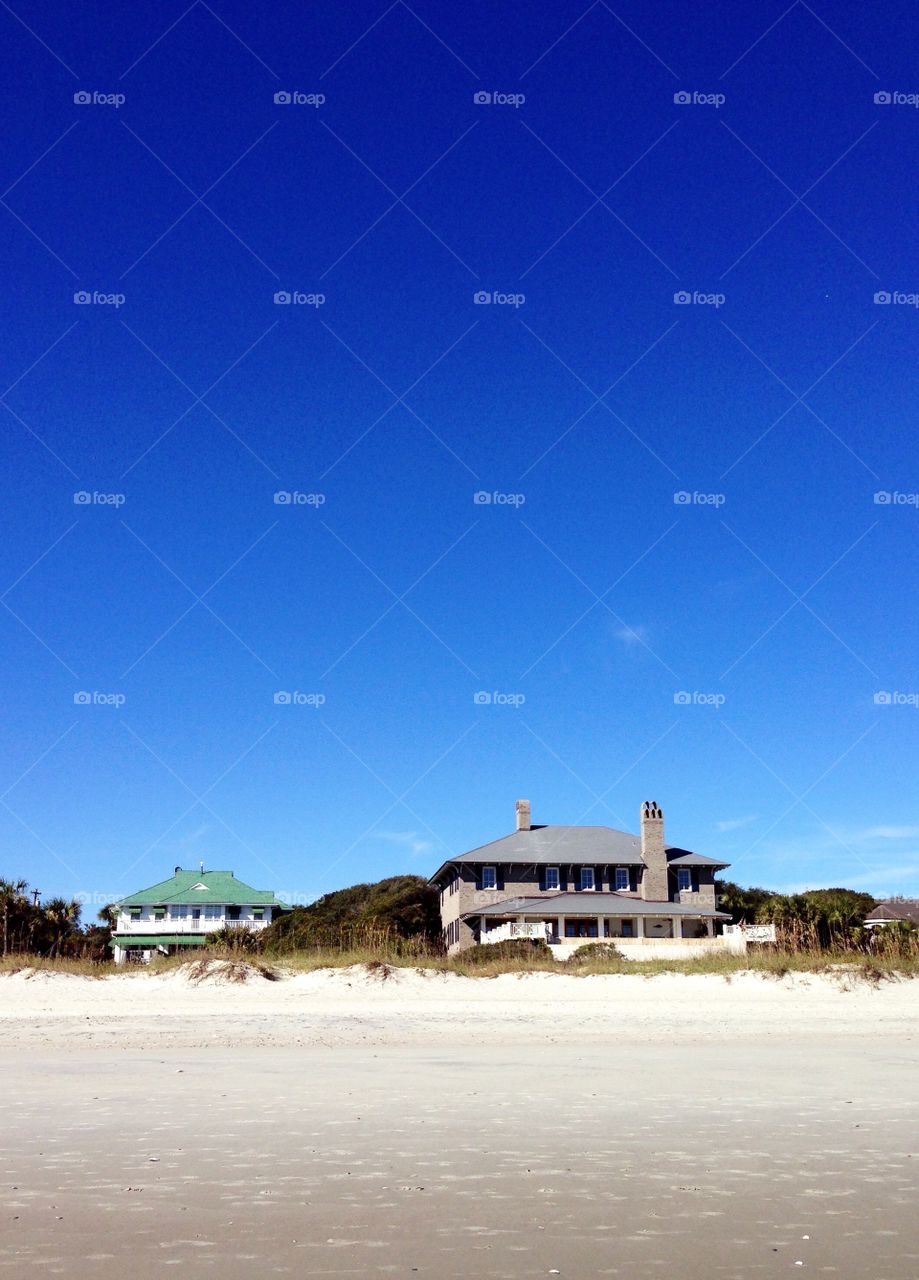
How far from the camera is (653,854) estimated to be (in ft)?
183

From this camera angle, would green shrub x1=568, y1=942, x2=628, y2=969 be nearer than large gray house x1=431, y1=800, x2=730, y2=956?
Yes

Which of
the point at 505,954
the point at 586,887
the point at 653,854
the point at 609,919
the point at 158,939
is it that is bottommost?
the point at 158,939

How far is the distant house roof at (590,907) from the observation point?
171 ft

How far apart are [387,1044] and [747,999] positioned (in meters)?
10.2

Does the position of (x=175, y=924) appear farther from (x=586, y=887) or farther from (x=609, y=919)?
(x=609, y=919)

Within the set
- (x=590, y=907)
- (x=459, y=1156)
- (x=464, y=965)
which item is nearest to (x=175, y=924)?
(x=590, y=907)

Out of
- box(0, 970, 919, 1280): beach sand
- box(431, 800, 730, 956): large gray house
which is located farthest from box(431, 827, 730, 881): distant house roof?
box(0, 970, 919, 1280): beach sand

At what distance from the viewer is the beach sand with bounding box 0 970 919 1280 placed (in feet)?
16.7

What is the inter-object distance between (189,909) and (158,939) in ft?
10.8

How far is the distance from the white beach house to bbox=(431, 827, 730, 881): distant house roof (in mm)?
17937

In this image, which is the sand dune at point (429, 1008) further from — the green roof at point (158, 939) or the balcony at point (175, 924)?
the balcony at point (175, 924)

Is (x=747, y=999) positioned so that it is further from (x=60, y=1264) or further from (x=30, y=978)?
(x=60, y=1264)

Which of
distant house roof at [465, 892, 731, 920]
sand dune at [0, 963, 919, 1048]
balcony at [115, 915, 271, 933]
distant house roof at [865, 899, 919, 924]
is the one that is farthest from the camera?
distant house roof at [865, 899, 919, 924]

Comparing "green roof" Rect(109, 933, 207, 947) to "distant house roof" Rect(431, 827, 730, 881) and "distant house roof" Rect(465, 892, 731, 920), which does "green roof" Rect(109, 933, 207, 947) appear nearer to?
"distant house roof" Rect(431, 827, 730, 881)
